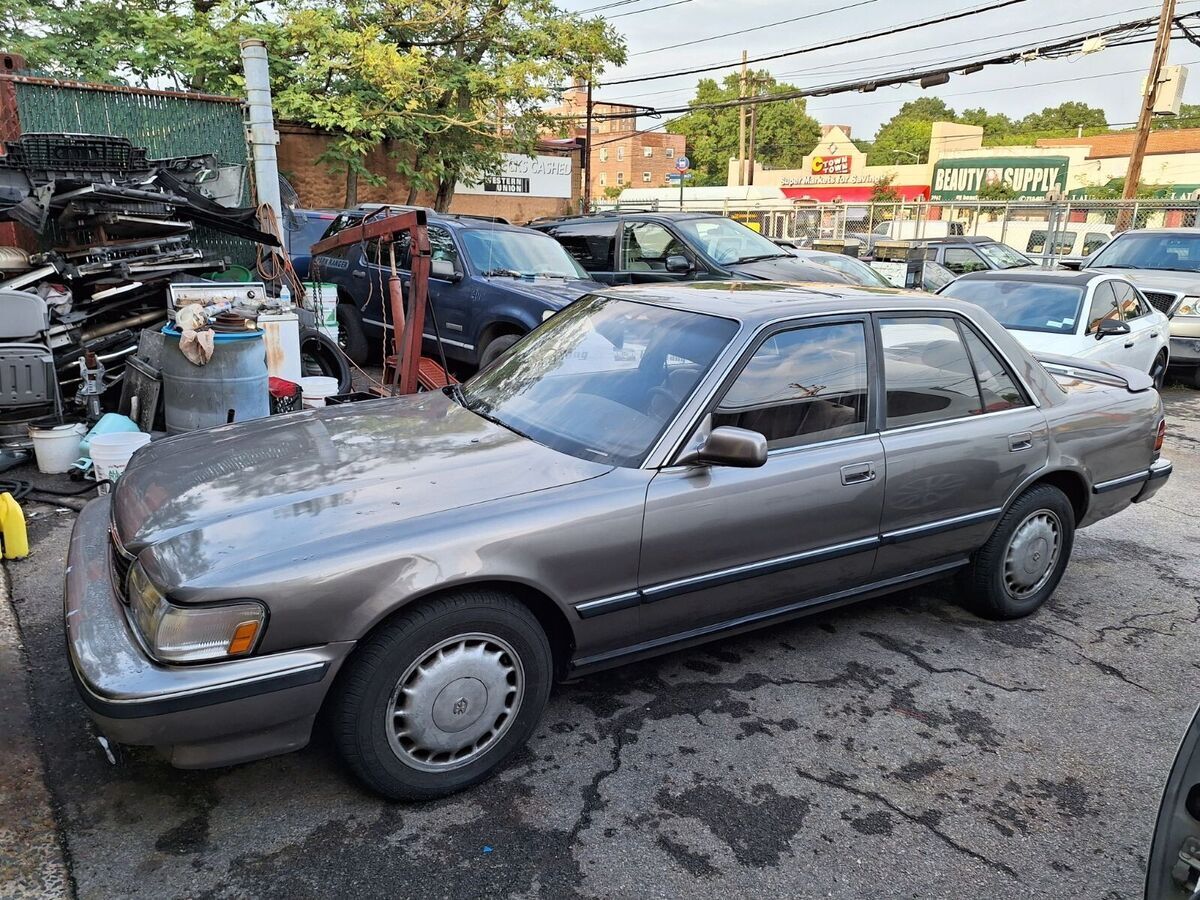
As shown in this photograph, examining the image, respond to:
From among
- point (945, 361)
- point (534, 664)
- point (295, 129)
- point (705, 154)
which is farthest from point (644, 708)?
point (705, 154)

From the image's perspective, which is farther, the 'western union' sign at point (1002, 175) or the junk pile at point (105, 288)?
the 'western union' sign at point (1002, 175)

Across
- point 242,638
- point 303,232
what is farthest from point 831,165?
point 242,638

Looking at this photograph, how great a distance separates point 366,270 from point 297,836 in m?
7.61

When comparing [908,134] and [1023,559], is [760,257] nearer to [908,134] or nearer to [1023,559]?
[1023,559]

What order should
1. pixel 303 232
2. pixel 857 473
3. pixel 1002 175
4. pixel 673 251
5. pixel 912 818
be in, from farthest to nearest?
pixel 1002 175 → pixel 303 232 → pixel 673 251 → pixel 857 473 → pixel 912 818

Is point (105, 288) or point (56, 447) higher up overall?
point (105, 288)

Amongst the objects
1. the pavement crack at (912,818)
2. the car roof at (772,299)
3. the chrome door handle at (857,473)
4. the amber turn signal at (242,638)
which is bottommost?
the pavement crack at (912,818)

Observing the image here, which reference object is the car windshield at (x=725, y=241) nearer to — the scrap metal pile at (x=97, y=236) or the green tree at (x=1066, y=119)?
the scrap metal pile at (x=97, y=236)

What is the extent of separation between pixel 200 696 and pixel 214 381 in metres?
3.98

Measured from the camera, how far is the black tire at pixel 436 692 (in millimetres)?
2529

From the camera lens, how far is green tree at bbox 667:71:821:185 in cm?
7856

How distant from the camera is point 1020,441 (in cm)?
392

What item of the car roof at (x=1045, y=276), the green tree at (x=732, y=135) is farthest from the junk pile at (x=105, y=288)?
the green tree at (x=732, y=135)

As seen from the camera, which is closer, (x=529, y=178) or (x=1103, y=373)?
(x=1103, y=373)
